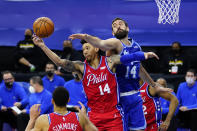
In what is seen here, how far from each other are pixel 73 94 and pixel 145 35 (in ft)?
8.32

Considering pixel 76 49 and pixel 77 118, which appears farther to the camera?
pixel 76 49

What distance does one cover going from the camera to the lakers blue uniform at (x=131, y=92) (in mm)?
6051

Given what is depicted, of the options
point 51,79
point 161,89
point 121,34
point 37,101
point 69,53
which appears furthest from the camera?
point 69,53

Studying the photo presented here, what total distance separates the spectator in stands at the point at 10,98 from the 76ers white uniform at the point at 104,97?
472 cm

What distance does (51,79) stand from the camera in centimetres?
1107

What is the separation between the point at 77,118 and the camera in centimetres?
531

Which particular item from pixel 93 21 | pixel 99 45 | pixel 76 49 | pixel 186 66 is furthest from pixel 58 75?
pixel 99 45

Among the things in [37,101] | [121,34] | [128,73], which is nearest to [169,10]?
[121,34]

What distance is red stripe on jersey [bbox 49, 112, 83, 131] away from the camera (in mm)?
5230

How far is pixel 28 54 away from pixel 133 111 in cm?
623

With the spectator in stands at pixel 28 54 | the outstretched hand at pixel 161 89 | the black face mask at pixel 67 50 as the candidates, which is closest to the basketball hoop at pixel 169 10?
the outstretched hand at pixel 161 89

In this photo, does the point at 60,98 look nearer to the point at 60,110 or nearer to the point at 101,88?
the point at 60,110

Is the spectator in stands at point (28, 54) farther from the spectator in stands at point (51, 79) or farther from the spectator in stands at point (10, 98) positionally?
the spectator in stands at point (10, 98)

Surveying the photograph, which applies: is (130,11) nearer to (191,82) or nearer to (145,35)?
(145,35)
